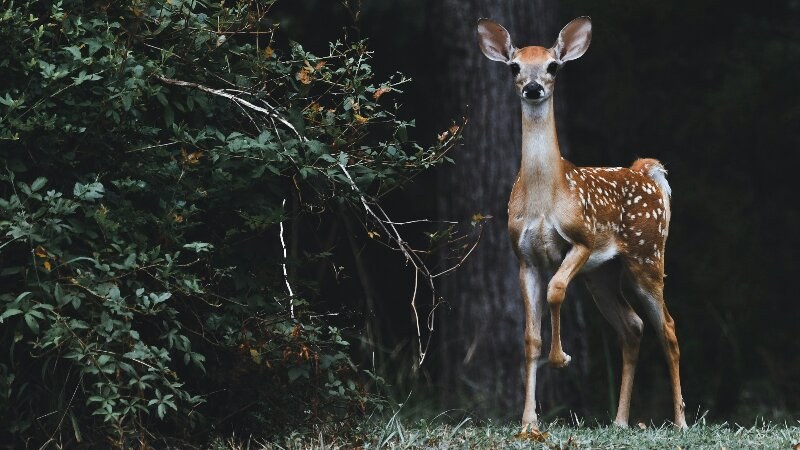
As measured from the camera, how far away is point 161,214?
6.22m

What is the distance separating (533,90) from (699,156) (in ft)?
22.2

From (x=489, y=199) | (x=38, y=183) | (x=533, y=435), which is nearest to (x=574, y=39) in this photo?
(x=533, y=435)

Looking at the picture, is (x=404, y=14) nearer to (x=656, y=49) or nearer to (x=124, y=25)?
(x=656, y=49)

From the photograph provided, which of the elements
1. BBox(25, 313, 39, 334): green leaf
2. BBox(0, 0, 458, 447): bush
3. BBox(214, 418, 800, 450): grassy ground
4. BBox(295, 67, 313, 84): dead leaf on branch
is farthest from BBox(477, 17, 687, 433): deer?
BBox(25, 313, 39, 334): green leaf

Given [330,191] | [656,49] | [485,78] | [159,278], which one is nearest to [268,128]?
[330,191]

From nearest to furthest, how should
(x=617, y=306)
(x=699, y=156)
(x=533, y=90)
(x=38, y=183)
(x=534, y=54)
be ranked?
(x=38, y=183), (x=533, y=90), (x=534, y=54), (x=617, y=306), (x=699, y=156)

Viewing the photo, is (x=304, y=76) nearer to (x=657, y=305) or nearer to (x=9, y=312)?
(x=9, y=312)

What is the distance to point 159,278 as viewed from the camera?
5902mm

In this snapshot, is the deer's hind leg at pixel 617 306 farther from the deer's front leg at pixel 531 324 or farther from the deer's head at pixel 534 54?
the deer's head at pixel 534 54

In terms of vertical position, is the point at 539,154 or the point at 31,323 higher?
the point at 539,154

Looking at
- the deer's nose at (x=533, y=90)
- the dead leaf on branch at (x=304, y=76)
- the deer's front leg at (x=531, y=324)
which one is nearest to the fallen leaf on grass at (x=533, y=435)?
the deer's front leg at (x=531, y=324)

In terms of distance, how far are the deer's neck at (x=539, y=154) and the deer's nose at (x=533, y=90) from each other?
0.14 metres

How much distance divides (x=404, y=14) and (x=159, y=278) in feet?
16.9

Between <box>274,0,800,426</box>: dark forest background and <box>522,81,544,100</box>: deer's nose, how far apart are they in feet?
13.9
